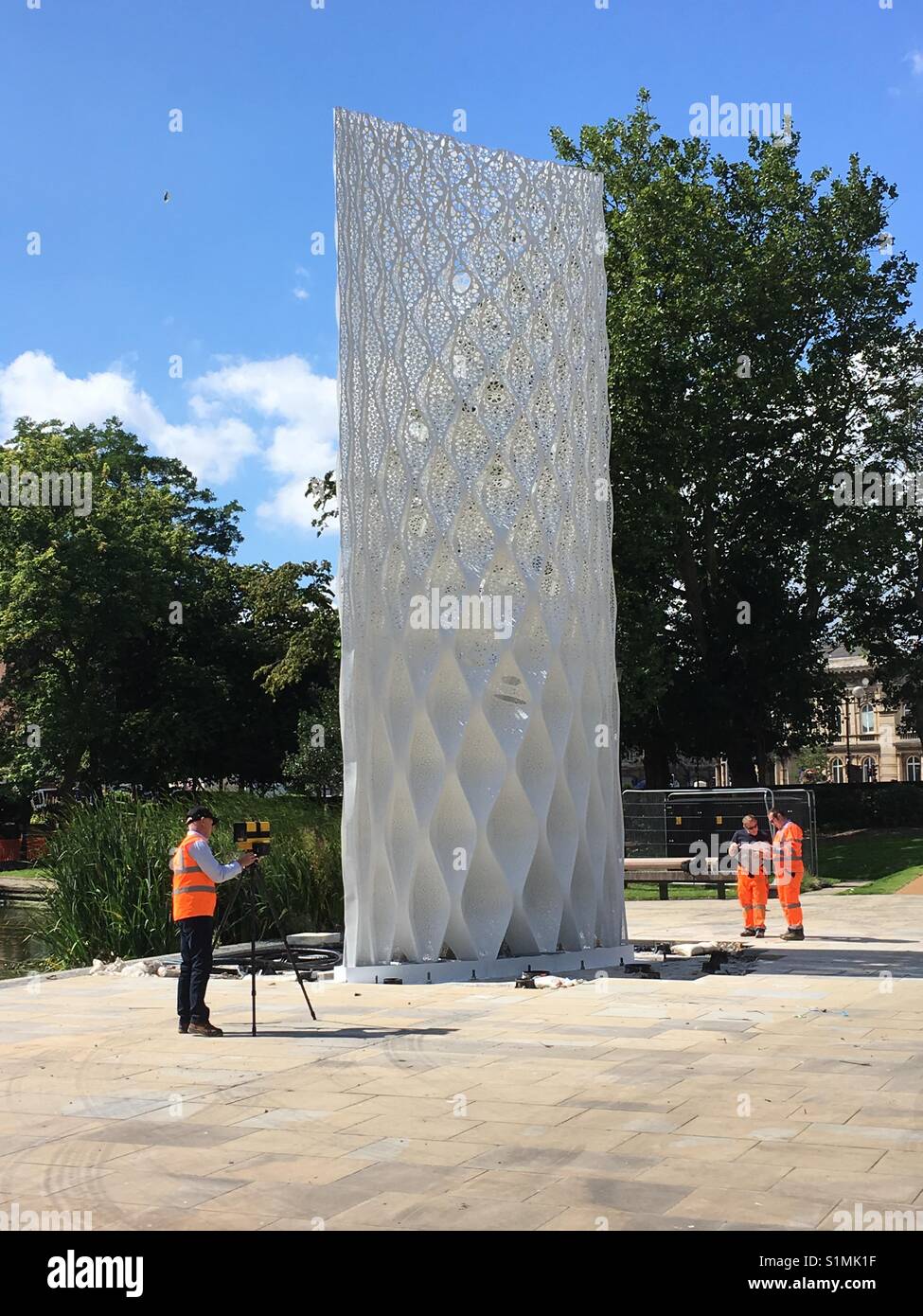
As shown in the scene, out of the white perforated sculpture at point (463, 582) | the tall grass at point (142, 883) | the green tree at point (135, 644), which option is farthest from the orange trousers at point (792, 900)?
the green tree at point (135, 644)

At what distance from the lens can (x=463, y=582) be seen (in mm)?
15180

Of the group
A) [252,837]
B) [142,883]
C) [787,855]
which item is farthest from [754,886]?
[252,837]

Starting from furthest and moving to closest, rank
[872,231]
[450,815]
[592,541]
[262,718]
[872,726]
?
[872,726]
[262,718]
[872,231]
[592,541]
[450,815]

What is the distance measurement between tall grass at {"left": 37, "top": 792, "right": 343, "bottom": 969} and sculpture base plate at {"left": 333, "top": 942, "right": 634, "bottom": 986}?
10.1 feet

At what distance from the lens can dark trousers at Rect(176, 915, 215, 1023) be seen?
1132 centimetres

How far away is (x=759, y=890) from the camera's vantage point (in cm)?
1895

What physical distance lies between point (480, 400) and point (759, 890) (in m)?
7.98

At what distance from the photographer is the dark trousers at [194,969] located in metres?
11.3

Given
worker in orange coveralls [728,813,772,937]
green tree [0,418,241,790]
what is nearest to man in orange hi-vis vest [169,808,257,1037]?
worker in orange coveralls [728,813,772,937]

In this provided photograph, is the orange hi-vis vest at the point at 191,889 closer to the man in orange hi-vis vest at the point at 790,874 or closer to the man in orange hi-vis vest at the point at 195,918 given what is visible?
the man in orange hi-vis vest at the point at 195,918

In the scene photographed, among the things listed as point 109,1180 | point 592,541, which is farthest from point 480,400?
point 109,1180

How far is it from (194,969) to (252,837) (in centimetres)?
116

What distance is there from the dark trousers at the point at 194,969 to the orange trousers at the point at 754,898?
9.50m
